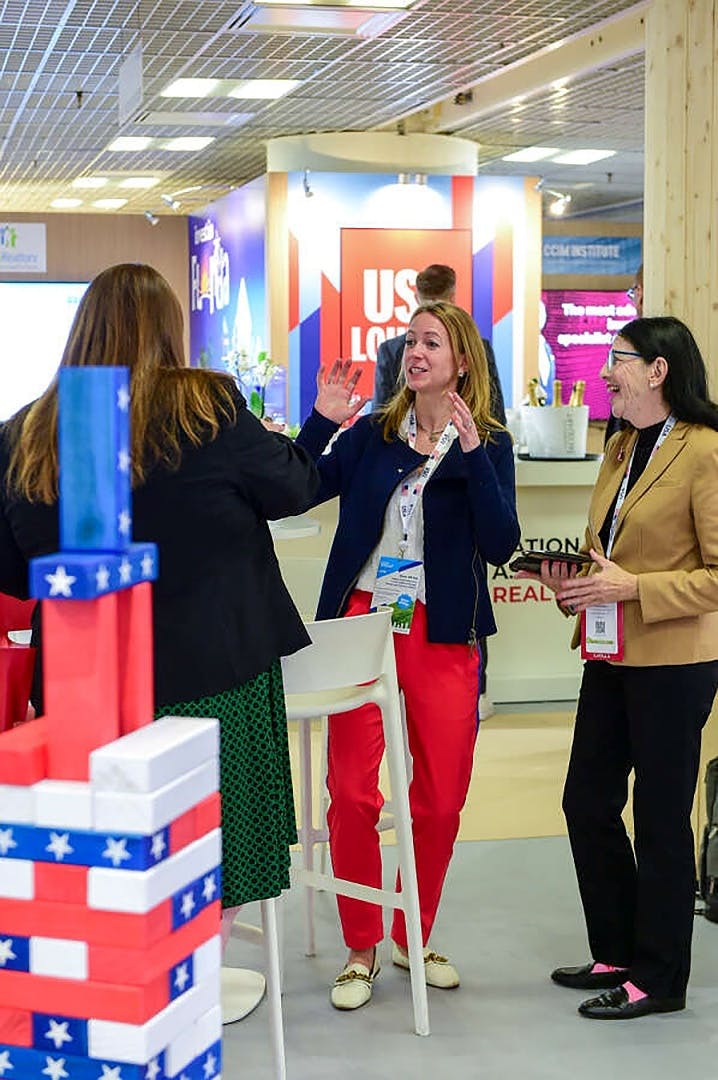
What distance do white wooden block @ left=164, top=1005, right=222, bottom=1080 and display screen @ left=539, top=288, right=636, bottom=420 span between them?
15.0m

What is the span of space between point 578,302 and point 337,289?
629 cm

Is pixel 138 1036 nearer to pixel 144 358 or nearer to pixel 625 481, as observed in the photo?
pixel 144 358

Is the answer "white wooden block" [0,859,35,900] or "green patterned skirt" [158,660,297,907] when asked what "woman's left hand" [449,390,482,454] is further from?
"white wooden block" [0,859,35,900]

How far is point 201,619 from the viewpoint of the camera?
2494 mm

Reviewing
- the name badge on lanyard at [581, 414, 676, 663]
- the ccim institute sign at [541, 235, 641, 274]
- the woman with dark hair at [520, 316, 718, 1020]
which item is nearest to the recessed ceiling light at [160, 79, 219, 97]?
the woman with dark hair at [520, 316, 718, 1020]

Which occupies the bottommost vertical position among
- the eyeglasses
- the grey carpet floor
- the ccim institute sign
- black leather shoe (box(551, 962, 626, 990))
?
the grey carpet floor

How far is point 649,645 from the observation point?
3156 millimetres

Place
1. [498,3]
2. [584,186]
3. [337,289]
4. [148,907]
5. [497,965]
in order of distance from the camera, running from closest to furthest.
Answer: [148,907] < [497,965] < [498,3] < [337,289] < [584,186]

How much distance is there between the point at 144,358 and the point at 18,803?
3.71ft

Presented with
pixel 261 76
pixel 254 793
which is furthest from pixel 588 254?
pixel 254 793

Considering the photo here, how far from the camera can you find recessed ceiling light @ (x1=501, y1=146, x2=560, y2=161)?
11477 mm

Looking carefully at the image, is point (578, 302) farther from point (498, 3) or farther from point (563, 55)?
point (498, 3)

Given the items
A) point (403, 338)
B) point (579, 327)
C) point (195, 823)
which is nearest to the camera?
point (195, 823)

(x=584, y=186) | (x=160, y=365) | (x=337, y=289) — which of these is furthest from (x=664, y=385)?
(x=584, y=186)
